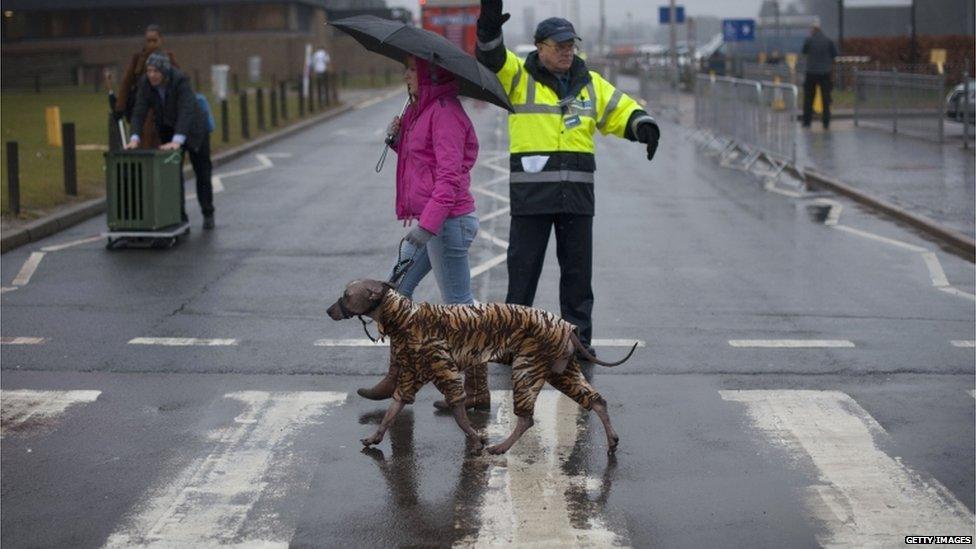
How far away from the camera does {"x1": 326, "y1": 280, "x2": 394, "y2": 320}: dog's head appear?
6266mm

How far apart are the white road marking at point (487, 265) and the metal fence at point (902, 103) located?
12409 millimetres

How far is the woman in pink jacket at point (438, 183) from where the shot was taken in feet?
23.3

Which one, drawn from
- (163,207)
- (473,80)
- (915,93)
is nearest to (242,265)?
(163,207)

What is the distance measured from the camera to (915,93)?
2503 cm

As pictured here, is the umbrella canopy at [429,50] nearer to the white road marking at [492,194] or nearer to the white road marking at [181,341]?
the white road marking at [181,341]

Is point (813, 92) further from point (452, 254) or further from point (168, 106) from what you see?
point (452, 254)

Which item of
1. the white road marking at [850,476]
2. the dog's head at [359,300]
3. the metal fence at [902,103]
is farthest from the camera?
the metal fence at [902,103]

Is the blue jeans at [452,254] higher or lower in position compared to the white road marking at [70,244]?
higher

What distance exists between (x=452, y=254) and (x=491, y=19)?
1.21m

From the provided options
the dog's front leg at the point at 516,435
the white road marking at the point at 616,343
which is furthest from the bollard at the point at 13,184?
the dog's front leg at the point at 516,435

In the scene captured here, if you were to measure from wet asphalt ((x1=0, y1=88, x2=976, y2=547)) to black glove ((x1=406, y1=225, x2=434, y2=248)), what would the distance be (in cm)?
89

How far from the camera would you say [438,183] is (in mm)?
7078

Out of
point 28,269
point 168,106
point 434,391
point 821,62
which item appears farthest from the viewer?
point 821,62

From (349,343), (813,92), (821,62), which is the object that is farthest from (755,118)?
(349,343)
